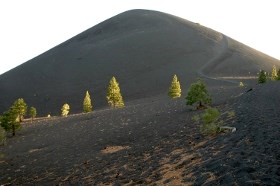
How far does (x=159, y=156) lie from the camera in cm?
2272

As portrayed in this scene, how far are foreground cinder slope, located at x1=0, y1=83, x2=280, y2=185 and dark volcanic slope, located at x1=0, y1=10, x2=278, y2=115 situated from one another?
257 ft

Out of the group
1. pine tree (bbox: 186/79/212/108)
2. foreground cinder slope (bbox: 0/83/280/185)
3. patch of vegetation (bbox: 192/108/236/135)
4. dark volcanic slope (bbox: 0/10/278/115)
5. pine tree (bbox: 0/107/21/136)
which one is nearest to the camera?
foreground cinder slope (bbox: 0/83/280/185)

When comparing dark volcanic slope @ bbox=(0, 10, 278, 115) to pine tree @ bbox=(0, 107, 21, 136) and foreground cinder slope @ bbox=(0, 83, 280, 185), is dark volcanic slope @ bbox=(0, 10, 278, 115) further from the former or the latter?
foreground cinder slope @ bbox=(0, 83, 280, 185)

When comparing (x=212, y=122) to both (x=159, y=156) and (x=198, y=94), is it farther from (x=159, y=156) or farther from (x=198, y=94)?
(x=198, y=94)

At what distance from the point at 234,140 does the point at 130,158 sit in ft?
25.2

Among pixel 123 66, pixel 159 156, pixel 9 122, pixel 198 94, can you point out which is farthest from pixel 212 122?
pixel 123 66

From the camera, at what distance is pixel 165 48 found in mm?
170375

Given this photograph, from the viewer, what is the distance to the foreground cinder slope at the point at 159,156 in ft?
52.7

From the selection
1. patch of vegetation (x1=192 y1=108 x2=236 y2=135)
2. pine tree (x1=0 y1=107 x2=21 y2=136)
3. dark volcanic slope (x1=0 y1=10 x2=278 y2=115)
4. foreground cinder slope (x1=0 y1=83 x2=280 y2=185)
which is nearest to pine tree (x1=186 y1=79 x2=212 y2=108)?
foreground cinder slope (x1=0 y1=83 x2=280 y2=185)

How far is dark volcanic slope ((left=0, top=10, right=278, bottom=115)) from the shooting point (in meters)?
128

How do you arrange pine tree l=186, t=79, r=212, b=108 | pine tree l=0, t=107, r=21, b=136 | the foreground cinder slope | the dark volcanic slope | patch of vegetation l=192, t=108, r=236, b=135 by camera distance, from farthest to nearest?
1. the dark volcanic slope
2. pine tree l=0, t=107, r=21, b=136
3. pine tree l=186, t=79, r=212, b=108
4. patch of vegetation l=192, t=108, r=236, b=135
5. the foreground cinder slope

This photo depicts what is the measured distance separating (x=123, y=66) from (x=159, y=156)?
133614 millimetres

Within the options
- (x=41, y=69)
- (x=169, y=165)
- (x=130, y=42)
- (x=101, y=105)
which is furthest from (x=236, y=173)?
(x=130, y=42)

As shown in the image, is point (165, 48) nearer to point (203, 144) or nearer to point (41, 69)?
point (41, 69)
